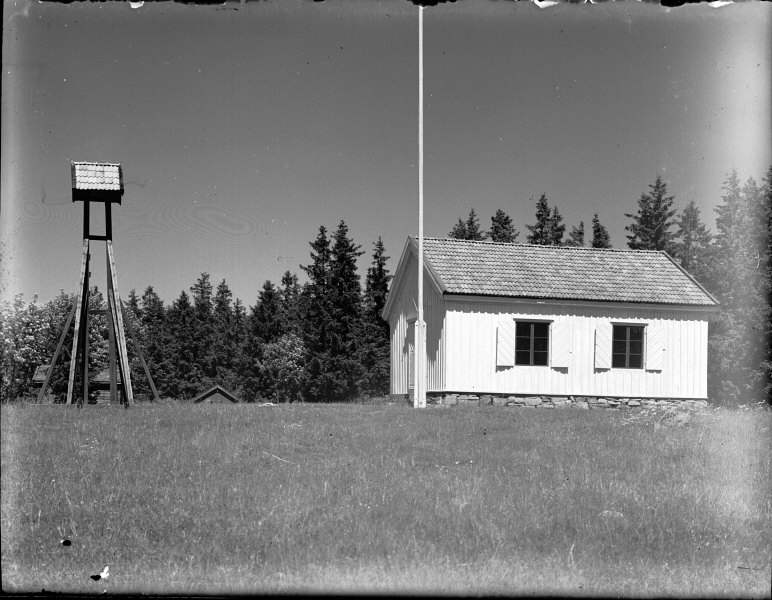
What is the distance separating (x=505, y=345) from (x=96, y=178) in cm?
1246

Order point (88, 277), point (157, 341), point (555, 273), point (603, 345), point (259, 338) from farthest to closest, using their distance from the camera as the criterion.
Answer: point (157, 341) → point (259, 338) → point (555, 273) → point (603, 345) → point (88, 277)

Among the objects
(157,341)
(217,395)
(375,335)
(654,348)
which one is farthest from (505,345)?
(157,341)

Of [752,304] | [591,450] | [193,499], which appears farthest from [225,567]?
[752,304]

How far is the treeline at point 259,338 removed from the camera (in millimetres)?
26719

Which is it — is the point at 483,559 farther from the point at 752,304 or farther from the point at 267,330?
the point at 267,330

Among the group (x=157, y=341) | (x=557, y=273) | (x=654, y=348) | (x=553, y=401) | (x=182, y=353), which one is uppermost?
(x=557, y=273)

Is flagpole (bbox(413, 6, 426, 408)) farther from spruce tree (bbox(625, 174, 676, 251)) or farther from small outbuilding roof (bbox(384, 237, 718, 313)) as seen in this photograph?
spruce tree (bbox(625, 174, 676, 251))

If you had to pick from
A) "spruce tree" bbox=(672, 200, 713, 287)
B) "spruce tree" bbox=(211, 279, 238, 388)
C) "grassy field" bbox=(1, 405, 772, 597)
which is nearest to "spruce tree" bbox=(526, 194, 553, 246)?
"spruce tree" bbox=(672, 200, 713, 287)

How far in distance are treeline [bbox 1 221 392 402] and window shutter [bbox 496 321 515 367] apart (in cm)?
424

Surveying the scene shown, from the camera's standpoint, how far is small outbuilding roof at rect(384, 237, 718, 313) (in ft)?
81.4

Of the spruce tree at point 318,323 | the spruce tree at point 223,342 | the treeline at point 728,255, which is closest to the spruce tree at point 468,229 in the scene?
the treeline at point 728,255

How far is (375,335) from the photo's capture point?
3228 cm

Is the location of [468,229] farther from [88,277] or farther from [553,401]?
[88,277]

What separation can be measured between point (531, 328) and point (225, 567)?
16799mm
